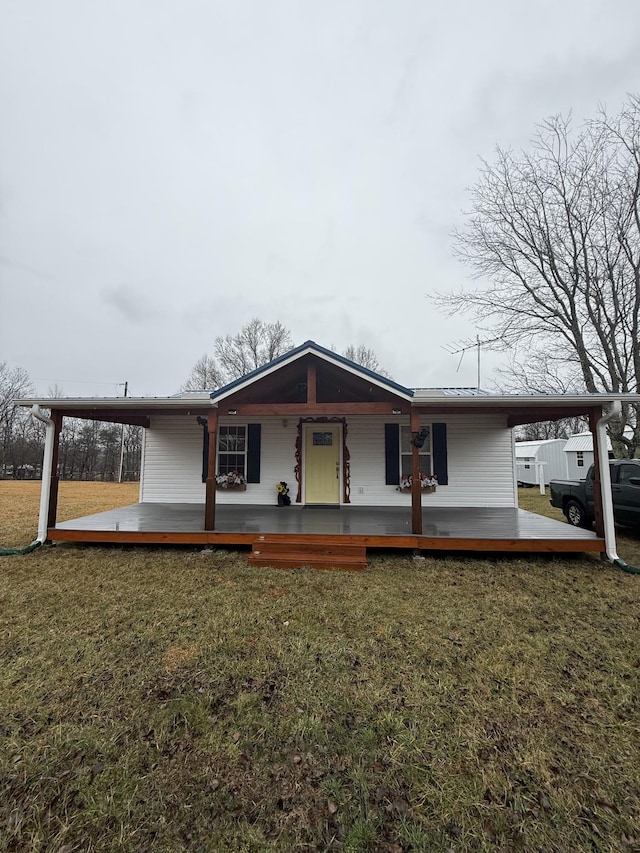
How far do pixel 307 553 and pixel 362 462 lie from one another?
3.65 m

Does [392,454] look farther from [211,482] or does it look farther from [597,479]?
[211,482]

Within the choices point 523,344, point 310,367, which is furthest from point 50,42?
point 523,344

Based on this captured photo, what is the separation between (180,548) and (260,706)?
4358 millimetres

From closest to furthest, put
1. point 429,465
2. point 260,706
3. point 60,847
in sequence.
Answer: point 60,847, point 260,706, point 429,465

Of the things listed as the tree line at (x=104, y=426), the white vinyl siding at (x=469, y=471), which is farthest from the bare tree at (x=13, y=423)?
the white vinyl siding at (x=469, y=471)

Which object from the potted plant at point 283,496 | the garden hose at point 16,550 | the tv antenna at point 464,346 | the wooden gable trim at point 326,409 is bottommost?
the garden hose at point 16,550

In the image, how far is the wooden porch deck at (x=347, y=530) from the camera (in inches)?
221

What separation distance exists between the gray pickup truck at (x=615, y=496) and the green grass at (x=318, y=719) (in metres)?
3.23

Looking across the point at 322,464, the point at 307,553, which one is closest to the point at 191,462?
the point at 322,464

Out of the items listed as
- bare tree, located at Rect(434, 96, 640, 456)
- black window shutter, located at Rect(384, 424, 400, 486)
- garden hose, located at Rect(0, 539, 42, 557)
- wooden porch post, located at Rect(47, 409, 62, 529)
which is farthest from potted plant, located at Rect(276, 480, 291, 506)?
bare tree, located at Rect(434, 96, 640, 456)

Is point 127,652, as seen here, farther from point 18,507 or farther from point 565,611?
point 18,507

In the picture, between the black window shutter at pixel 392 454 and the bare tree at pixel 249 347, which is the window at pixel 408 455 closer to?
the black window shutter at pixel 392 454

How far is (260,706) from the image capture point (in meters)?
2.54

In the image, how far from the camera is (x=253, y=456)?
29.6 feet
